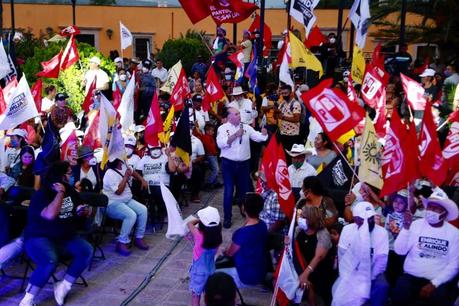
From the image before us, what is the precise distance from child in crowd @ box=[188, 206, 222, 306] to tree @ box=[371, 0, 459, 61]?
12673 millimetres

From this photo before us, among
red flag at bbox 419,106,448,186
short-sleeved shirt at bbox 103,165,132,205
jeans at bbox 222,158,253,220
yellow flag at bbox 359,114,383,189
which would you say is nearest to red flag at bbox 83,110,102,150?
short-sleeved shirt at bbox 103,165,132,205

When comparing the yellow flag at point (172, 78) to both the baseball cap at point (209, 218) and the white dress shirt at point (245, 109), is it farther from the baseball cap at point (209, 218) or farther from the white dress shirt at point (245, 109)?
the baseball cap at point (209, 218)

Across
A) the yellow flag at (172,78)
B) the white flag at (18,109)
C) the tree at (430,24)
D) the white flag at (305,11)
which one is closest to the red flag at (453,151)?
the white flag at (18,109)

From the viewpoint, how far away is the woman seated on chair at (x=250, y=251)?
665 centimetres

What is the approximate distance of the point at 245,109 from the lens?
11.2m

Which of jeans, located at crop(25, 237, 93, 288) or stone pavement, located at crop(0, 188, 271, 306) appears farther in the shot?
stone pavement, located at crop(0, 188, 271, 306)

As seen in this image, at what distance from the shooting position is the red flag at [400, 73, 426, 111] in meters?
10.4

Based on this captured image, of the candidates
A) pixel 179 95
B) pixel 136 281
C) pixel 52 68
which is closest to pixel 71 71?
pixel 52 68

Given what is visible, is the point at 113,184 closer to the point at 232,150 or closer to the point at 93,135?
the point at 93,135

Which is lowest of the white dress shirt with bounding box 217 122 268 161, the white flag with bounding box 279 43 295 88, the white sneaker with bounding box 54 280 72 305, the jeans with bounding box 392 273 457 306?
the white sneaker with bounding box 54 280 72 305

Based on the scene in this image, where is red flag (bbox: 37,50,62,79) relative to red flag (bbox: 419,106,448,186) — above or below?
above

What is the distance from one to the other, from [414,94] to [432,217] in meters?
4.67

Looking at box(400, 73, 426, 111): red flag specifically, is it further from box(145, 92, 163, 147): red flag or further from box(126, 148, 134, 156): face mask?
box(126, 148, 134, 156): face mask

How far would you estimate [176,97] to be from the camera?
12.3 meters
